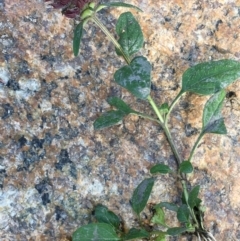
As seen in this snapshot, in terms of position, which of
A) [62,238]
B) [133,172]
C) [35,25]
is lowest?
[62,238]

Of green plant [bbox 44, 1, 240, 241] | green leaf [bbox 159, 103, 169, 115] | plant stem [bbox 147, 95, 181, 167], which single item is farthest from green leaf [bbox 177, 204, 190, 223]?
green leaf [bbox 159, 103, 169, 115]

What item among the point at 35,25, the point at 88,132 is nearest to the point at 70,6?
the point at 35,25

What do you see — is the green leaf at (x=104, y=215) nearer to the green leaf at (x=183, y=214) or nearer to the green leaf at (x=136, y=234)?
the green leaf at (x=136, y=234)

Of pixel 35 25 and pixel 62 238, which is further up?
pixel 35 25

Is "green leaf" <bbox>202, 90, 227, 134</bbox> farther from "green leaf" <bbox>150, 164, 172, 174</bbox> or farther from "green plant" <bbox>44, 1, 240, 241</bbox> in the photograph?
"green leaf" <bbox>150, 164, 172, 174</bbox>

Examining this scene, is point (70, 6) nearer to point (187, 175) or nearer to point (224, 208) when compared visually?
point (187, 175)

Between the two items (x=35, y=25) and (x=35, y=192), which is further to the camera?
(x=35, y=25)

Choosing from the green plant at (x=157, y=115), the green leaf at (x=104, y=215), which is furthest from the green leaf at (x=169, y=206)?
the green leaf at (x=104, y=215)
